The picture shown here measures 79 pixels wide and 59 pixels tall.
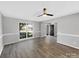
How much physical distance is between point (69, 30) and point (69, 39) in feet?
2.10

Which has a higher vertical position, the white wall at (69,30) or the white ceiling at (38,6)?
the white ceiling at (38,6)

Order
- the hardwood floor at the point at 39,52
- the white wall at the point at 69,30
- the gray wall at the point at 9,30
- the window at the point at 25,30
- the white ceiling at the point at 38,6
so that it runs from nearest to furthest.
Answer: the white ceiling at the point at 38,6 → the hardwood floor at the point at 39,52 → the white wall at the point at 69,30 → the gray wall at the point at 9,30 → the window at the point at 25,30

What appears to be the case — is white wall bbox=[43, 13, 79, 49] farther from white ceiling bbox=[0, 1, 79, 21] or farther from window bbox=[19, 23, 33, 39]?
window bbox=[19, 23, 33, 39]

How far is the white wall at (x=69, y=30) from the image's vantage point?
17.5 feet

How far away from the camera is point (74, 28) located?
547cm

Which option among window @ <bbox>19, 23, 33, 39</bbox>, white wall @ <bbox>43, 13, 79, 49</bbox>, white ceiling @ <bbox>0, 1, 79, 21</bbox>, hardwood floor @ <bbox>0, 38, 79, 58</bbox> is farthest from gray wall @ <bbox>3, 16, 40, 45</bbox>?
white wall @ <bbox>43, 13, 79, 49</bbox>

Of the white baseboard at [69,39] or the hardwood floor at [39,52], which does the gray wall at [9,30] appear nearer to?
the hardwood floor at [39,52]

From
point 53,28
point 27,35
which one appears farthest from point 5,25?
point 53,28

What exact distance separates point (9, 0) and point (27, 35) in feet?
21.9

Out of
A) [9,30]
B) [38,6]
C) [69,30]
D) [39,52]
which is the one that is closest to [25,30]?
[9,30]

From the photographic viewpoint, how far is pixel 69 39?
602cm

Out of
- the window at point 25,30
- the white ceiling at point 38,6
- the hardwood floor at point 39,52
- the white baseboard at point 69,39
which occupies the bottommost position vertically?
the hardwood floor at point 39,52

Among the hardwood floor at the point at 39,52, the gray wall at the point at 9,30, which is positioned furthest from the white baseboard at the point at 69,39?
the gray wall at the point at 9,30

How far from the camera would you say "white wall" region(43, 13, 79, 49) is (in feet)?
17.5
